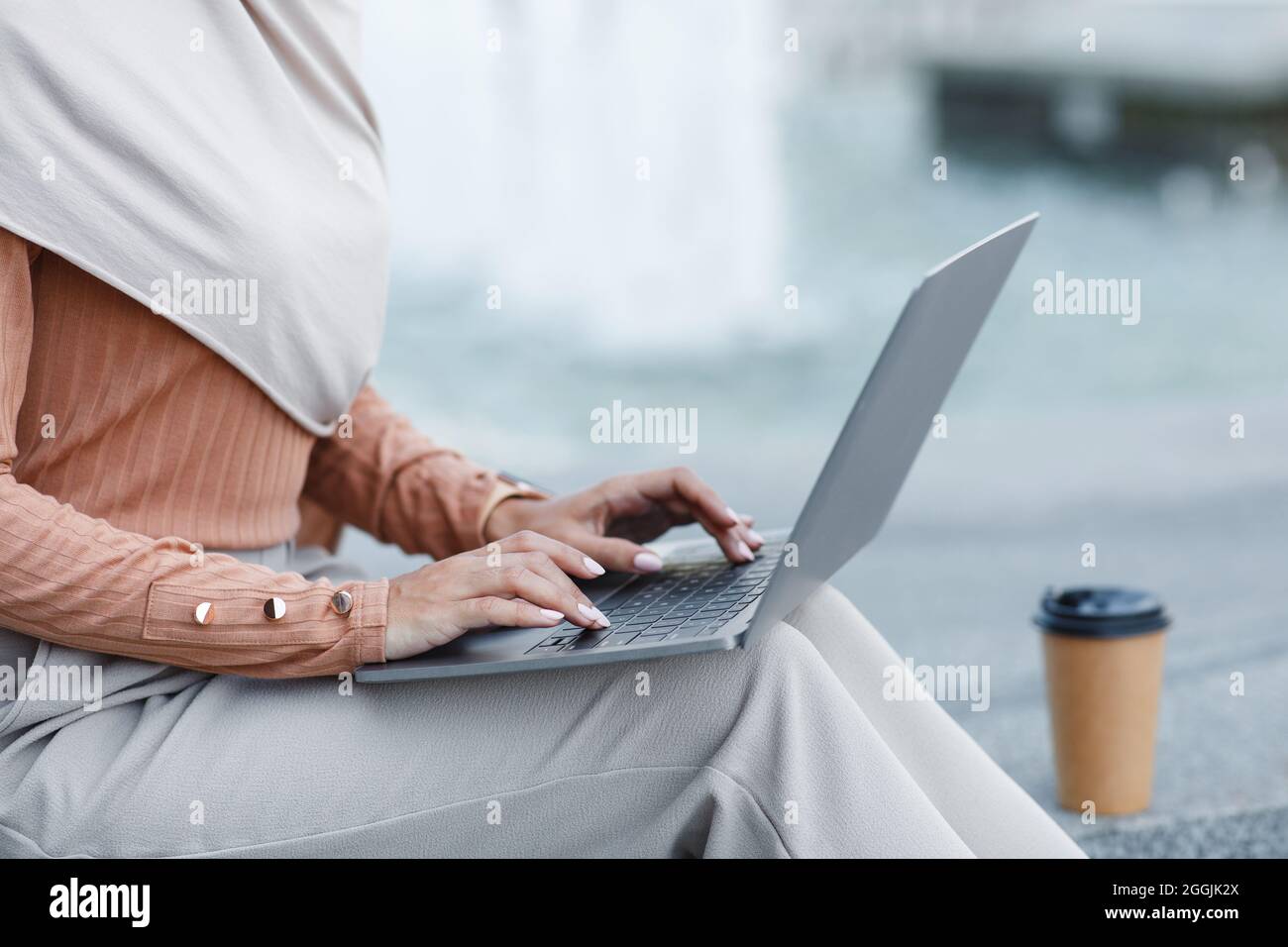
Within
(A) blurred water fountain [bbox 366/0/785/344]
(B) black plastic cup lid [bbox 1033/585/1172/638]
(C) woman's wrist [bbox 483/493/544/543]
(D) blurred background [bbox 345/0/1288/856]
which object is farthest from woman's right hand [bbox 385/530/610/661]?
(A) blurred water fountain [bbox 366/0/785/344]

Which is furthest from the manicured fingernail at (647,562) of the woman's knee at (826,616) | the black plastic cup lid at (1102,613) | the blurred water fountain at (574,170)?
the blurred water fountain at (574,170)

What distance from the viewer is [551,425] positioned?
796cm

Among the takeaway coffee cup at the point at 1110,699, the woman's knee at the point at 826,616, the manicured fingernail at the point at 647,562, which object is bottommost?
the takeaway coffee cup at the point at 1110,699

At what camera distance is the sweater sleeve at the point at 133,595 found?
37.5 inches

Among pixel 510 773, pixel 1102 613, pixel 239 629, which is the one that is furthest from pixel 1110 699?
pixel 239 629

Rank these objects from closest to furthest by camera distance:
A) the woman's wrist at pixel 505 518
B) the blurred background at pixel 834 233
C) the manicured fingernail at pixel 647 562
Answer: the manicured fingernail at pixel 647 562
the woman's wrist at pixel 505 518
the blurred background at pixel 834 233

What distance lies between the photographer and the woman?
93 cm

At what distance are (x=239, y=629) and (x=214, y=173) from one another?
360 millimetres

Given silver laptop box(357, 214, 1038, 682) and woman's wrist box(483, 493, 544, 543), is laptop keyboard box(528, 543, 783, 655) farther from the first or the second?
woman's wrist box(483, 493, 544, 543)

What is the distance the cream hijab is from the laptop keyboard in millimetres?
334

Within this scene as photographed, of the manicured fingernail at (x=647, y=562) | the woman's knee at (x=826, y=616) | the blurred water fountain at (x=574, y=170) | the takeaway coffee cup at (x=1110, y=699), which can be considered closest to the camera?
the woman's knee at (x=826, y=616)

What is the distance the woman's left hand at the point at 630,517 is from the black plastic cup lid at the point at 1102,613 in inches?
36.2

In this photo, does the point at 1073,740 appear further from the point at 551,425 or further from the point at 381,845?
the point at 551,425

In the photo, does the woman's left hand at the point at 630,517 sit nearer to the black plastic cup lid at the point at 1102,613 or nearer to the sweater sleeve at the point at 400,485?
the sweater sleeve at the point at 400,485
